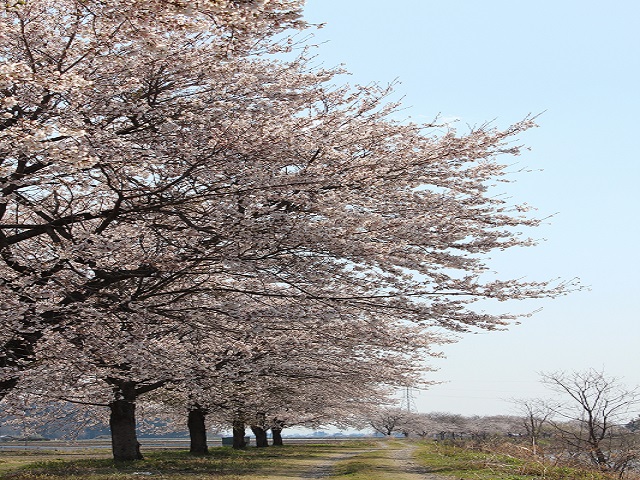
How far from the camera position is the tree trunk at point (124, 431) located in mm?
22625

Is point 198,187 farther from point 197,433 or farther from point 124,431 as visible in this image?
point 197,433

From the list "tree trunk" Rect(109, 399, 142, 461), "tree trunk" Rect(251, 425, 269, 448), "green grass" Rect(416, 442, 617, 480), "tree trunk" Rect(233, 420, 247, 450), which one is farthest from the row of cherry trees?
"tree trunk" Rect(251, 425, 269, 448)

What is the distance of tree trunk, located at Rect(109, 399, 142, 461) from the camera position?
22.6 m

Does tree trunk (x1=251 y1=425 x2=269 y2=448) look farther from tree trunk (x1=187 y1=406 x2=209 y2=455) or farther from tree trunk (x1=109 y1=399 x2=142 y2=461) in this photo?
tree trunk (x1=109 y1=399 x2=142 y2=461)

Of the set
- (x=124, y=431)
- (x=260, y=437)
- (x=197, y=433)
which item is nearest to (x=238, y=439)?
(x=260, y=437)

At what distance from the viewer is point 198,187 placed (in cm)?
1038

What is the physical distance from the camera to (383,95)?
37.1ft

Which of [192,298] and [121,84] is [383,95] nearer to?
[121,84]

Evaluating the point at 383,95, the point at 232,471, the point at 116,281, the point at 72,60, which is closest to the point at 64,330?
the point at 116,281

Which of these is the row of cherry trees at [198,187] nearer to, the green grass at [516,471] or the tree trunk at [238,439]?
the green grass at [516,471]

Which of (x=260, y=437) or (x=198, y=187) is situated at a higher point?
(x=198, y=187)

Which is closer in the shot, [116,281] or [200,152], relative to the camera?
[200,152]

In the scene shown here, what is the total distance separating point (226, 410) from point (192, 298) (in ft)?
44.3

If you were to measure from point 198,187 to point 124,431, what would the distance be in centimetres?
1591
